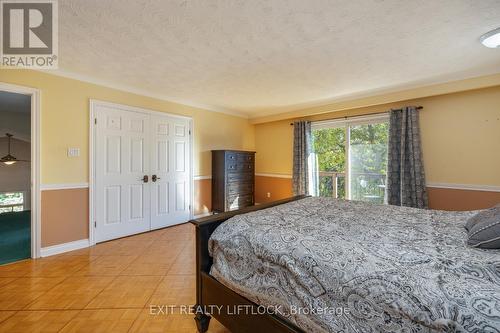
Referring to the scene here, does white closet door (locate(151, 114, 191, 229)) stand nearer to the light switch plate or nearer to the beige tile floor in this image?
the beige tile floor

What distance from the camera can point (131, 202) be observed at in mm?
3668

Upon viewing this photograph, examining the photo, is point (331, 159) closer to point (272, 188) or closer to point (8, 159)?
point (272, 188)

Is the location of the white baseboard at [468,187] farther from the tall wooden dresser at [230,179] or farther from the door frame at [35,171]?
the door frame at [35,171]

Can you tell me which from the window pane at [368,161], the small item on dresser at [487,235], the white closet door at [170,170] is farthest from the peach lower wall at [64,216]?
the window pane at [368,161]

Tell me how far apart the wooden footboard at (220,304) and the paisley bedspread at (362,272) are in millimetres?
49

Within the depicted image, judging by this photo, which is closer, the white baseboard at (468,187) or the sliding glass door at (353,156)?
the white baseboard at (468,187)

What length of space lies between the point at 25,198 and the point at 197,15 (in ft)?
21.3

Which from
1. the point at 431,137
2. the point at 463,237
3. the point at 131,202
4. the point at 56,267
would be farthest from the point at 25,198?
the point at 431,137

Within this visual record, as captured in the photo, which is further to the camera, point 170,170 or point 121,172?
point 170,170

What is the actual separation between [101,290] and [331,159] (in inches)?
166

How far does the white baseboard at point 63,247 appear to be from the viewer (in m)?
2.86

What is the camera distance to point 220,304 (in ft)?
4.91

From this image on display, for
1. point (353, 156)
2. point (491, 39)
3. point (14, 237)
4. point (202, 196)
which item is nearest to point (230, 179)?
point (202, 196)

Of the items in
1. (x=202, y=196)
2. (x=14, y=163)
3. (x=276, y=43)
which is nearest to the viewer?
(x=276, y=43)
